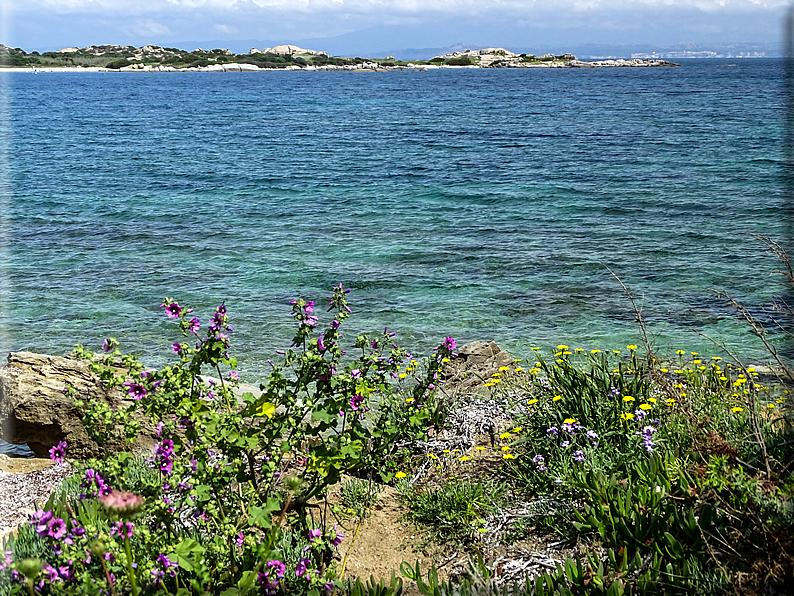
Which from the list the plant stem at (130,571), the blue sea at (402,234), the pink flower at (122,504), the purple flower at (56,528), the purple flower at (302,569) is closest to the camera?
the pink flower at (122,504)

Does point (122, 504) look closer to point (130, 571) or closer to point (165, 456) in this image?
point (130, 571)

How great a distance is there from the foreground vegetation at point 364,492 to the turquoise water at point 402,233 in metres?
1.55

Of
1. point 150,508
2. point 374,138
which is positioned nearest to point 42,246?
point 150,508

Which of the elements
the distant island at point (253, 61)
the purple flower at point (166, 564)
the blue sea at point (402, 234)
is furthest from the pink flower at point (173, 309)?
the distant island at point (253, 61)

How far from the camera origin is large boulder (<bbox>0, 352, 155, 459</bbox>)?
5723mm

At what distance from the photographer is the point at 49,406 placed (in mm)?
5820

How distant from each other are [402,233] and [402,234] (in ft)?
0.35

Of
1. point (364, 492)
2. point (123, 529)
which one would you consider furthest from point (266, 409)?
point (364, 492)

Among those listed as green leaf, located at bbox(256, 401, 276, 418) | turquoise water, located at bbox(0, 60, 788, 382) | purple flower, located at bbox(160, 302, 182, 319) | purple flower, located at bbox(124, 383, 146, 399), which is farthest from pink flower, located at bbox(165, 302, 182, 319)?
turquoise water, located at bbox(0, 60, 788, 382)

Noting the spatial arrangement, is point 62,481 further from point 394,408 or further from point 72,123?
point 72,123

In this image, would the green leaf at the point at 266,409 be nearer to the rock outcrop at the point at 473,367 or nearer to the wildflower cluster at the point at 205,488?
the wildflower cluster at the point at 205,488

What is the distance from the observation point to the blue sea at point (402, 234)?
32.0ft

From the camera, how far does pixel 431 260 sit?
43.0ft

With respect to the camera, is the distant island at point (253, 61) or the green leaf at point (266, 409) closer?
the green leaf at point (266, 409)
